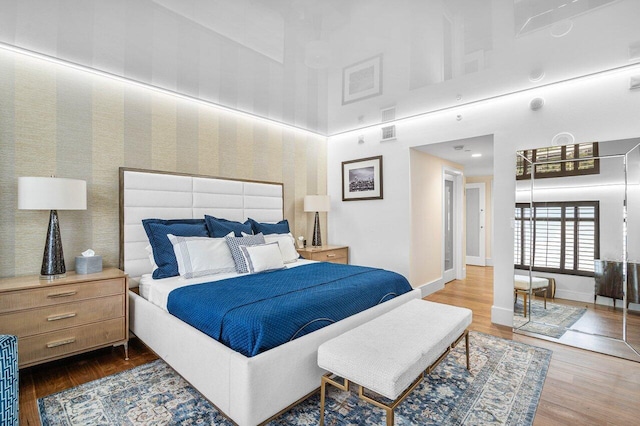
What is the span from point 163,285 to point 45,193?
1103 millimetres

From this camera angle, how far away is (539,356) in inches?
104

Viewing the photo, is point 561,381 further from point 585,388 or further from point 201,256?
point 201,256

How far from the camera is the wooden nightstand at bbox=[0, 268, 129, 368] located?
7.07 feet

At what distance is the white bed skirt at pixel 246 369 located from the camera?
5.29ft

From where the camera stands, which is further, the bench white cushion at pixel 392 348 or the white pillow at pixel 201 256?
the white pillow at pixel 201 256

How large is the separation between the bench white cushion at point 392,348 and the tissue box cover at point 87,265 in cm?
218

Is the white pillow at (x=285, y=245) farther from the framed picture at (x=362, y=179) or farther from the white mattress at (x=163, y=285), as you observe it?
the framed picture at (x=362, y=179)

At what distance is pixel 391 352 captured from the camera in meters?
1.67

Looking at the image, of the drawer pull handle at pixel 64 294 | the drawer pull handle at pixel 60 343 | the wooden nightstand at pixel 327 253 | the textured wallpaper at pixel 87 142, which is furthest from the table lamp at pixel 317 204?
the drawer pull handle at pixel 60 343

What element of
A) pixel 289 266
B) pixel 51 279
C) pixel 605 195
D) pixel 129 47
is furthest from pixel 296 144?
pixel 605 195

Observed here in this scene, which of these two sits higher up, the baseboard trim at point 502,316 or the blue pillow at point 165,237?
the blue pillow at point 165,237

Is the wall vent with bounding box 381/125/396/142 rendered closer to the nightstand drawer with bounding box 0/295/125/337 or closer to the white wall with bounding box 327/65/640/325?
the white wall with bounding box 327/65/640/325

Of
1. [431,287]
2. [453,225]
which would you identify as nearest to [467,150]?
[453,225]

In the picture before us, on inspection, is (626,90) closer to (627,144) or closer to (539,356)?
(627,144)
